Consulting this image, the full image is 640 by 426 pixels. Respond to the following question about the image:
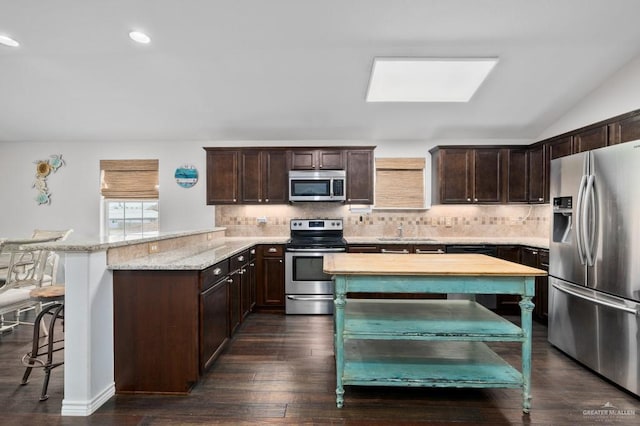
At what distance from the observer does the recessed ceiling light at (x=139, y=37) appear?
299 centimetres

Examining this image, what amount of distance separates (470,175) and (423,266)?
2920 millimetres

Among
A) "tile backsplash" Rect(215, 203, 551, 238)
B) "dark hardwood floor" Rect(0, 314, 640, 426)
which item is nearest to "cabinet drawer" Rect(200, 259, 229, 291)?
"dark hardwood floor" Rect(0, 314, 640, 426)

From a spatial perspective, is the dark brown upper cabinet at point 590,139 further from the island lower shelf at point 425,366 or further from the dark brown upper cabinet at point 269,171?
the island lower shelf at point 425,366

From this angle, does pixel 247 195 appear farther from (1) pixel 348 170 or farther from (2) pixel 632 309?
(2) pixel 632 309

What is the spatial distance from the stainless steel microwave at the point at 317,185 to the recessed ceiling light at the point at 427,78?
115 cm

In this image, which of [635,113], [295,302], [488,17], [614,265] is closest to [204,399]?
[295,302]

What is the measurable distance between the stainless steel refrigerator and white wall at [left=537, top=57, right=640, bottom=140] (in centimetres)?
105

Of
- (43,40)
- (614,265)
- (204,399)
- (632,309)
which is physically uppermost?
(43,40)

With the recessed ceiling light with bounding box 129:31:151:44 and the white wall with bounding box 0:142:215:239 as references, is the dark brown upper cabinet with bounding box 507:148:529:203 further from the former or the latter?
the recessed ceiling light with bounding box 129:31:151:44

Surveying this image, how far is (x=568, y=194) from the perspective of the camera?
3.02m

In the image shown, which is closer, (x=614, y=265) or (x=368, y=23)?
(x=614, y=265)

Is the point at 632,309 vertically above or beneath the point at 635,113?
beneath

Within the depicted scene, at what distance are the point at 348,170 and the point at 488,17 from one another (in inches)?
95.8

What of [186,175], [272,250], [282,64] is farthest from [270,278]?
[282,64]
